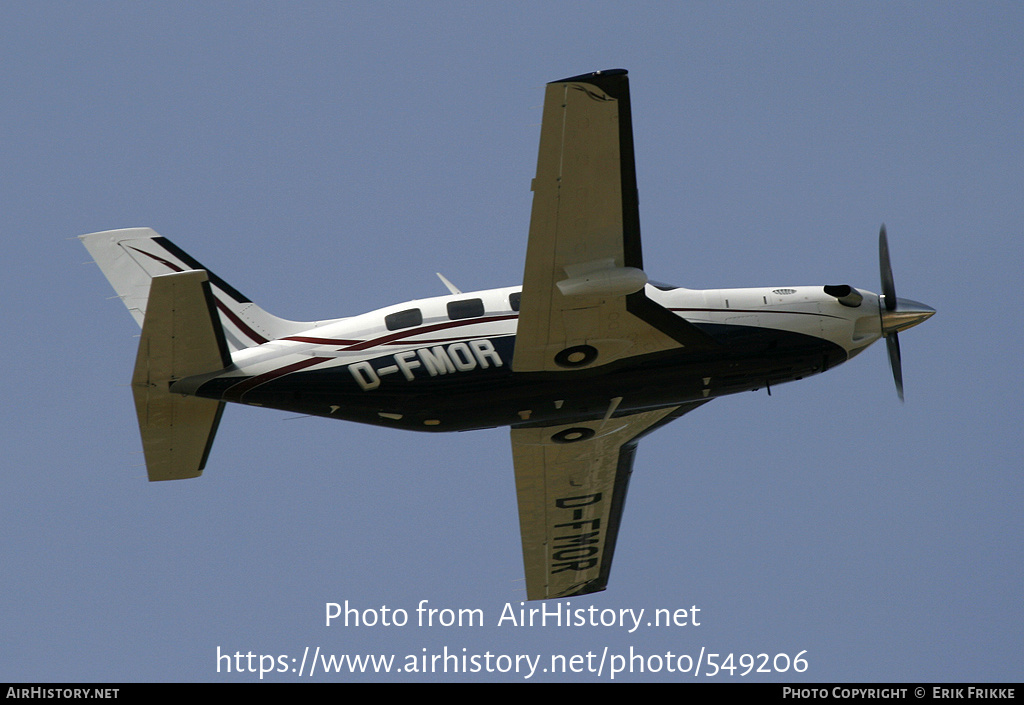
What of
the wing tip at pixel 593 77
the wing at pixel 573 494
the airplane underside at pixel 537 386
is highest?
the wing tip at pixel 593 77

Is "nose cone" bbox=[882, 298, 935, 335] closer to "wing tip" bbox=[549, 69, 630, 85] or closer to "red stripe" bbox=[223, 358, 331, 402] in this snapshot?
"wing tip" bbox=[549, 69, 630, 85]

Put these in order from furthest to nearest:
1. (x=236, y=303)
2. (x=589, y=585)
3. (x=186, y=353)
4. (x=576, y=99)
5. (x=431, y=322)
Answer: (x=589, y=585) → (x=236, y=303) → (x=431, y=322) → (x=186, y=353) → (x=576, y=99)

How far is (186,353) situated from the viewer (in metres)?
23.8

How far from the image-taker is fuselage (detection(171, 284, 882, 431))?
25.1 m

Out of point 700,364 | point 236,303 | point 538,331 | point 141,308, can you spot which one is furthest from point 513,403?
point 141,308

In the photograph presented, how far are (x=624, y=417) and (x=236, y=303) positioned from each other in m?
9.80

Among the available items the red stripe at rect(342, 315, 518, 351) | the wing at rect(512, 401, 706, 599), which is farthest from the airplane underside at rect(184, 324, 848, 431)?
the wing at rect(512, 401, 706, 599)

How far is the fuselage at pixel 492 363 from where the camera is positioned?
A: 25125 millimetres

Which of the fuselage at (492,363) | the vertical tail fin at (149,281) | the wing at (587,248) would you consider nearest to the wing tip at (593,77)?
the wing at (587,248)

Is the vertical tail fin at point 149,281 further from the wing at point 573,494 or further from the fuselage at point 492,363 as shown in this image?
the wing at point 573,494

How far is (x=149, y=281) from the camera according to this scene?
27.4 metres

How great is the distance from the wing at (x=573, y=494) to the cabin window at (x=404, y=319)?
4.57 metres

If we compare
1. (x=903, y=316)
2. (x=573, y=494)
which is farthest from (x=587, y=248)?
(x=573, y=494)
